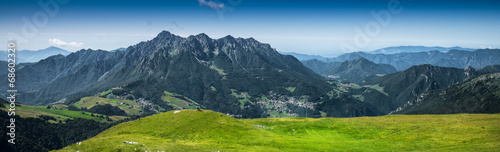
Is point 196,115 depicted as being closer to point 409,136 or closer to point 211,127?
point 211,127

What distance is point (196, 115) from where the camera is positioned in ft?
259

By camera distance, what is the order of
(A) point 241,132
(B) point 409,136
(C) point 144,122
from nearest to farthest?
(B) point 409,136, (A) point 241,132, (C) point 144,122

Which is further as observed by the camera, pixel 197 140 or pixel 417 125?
pixel 417 125

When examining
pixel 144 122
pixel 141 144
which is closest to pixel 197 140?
pixel 141 144

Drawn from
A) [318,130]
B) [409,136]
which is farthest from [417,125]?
[318,130]

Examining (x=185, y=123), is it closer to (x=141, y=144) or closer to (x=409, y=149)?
(x=141, y=144)

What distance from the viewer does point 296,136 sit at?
64.9 metres

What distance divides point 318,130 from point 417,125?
2604 centimetres

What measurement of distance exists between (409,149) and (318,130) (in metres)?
26.8

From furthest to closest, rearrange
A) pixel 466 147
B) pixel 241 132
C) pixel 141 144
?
1. pixel 241 132
2. pixel 141 144
3. pixel 466 147

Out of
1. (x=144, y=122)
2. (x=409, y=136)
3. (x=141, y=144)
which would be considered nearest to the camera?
(x=141, y=144)

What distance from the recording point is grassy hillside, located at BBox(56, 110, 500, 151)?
48.7 meters

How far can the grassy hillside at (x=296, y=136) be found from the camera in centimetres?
4866

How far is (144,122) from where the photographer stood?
254 feet
